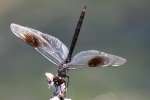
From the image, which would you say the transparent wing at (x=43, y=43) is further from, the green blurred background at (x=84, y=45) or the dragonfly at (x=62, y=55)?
the green blurred background at (x=84, y=45)

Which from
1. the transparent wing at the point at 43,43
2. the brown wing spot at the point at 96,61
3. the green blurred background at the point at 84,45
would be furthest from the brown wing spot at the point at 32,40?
the green blurred background at the point at 84,45

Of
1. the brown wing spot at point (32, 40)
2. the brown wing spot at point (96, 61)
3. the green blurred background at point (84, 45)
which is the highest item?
the brown wing spot at point (32, 40)

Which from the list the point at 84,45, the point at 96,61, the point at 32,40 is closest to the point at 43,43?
the point at 32,40

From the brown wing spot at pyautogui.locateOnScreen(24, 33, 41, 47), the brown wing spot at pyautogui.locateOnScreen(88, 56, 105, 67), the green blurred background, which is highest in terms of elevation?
the brown wing spot at pyautogui.locateOnScreen(24, 33, 41, 47)

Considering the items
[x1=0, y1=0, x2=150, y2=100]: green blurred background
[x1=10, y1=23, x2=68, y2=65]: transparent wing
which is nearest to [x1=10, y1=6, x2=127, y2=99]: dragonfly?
[x1=10, y1=23, x2=68, y2=65]: transparent wing

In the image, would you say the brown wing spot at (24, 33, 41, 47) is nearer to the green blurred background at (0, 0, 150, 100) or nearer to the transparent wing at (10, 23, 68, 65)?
the transparent wing at (10, 23, 68, 65)

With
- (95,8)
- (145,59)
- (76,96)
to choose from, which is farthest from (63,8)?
(76,96)

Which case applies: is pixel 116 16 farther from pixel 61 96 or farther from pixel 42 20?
pixel 61 96
